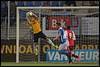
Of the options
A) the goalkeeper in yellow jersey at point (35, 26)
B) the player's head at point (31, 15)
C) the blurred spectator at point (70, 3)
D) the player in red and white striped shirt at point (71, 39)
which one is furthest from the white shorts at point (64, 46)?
the blurred spectator at point (70, 3)

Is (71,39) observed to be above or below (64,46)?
above

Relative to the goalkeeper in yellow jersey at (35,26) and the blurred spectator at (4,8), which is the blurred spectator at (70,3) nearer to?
the blurred spectator at (4,8)

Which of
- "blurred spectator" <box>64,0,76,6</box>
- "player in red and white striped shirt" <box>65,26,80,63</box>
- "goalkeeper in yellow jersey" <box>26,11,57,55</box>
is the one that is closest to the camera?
"player in red and white striped shirt" <box>65,26,80,63</box>

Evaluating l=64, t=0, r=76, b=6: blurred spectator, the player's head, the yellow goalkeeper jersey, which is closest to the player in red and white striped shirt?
the yellow goalkeeper jersey

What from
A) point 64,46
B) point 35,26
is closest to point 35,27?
point 35,26

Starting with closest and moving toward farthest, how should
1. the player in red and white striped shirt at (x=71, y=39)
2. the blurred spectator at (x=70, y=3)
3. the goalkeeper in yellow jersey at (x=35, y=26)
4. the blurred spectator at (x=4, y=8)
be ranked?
the player in red and white striped shirt at (x=71, y=39), the goalkeeper in yellow jersey at (x=35, y=26), the blurred spectator at (x=4, y=8), the blurred spectator at (x=70, y=3)

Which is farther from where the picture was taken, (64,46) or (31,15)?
(31,15)

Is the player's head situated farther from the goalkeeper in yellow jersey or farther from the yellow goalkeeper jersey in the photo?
the yellow goalkeeper jersey

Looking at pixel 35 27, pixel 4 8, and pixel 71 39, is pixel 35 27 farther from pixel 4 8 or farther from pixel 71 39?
pixel 4 8

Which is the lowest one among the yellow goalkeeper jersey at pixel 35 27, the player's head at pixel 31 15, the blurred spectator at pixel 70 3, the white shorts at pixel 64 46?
the white shorts at pixel 64 46

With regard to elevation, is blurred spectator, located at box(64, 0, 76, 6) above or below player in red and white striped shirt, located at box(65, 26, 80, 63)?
above

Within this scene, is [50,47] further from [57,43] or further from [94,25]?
[94,25]

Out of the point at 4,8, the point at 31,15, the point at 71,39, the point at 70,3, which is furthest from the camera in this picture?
the point at 70,3

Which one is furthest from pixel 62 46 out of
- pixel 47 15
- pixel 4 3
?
pixel 4 3
